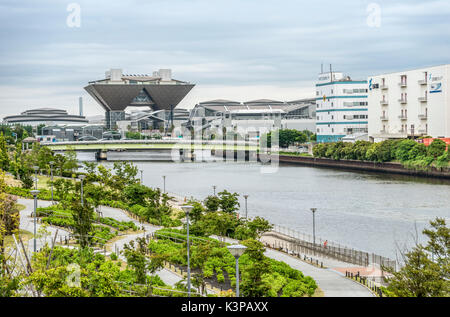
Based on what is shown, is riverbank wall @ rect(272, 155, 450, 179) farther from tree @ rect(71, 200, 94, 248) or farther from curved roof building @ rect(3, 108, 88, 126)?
A: curved roof building @ rect(3, 108, 88, 126)

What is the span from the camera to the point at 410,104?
139ft

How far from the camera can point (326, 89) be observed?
59.7 meters

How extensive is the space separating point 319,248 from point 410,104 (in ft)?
96.4

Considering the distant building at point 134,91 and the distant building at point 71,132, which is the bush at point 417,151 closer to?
the distant building at point 71,132

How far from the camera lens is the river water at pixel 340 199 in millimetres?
18484

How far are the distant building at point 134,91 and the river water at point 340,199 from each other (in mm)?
54795

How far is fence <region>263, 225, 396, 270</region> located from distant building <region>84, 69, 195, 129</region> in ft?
256

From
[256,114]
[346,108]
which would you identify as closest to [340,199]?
[346,108]

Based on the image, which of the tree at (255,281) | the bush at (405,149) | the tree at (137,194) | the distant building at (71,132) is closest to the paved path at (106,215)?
the tree at (137,194)

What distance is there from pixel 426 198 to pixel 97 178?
1364 centimetres

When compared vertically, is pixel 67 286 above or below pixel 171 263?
above

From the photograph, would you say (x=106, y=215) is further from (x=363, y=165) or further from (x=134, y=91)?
(x=134, y=91)
